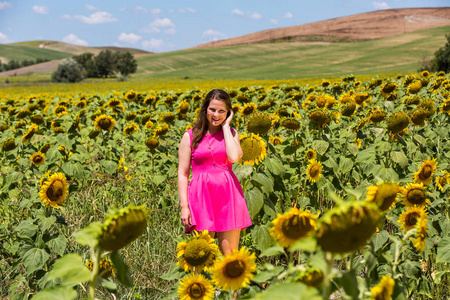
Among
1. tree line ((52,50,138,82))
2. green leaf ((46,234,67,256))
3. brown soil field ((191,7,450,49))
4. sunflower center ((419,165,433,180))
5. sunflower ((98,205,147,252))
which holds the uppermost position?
brown soil field ((191,7,450,49))

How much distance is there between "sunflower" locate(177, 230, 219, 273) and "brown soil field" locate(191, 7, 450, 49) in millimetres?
80026

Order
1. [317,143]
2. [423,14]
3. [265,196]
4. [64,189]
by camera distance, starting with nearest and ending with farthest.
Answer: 1. [64,189]
2. [265,196]
3. [317,143]
4. [423,14]

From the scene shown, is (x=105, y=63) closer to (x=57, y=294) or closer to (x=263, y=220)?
(x=263, y=220)

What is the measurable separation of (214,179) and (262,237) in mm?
514

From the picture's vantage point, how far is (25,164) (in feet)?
14.7

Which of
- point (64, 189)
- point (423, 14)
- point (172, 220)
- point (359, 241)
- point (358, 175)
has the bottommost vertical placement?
point (172, 220)

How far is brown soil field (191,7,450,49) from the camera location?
77.4 metres

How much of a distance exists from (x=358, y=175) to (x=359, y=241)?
126 inches

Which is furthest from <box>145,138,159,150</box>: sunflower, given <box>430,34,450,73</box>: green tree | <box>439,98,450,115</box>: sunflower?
<box>430,34,450,73</box>: green tree

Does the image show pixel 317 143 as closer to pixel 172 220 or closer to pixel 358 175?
pixel 358 175

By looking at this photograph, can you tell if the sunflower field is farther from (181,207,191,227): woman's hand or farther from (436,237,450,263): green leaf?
(181,207,191,227): woman's hand

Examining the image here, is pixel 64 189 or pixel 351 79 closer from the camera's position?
pixel 64 189

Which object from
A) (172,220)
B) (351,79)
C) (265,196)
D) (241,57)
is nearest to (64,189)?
(265,196)

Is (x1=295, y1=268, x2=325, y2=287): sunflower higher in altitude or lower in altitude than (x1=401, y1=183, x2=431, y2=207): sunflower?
higher
